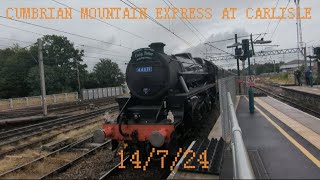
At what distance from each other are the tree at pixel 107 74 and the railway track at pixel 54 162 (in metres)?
45.2

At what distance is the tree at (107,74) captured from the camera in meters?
55.9

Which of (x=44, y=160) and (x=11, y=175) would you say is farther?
(x=44, y=160)

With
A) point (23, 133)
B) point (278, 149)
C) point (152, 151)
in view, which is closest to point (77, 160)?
point (152, 151)

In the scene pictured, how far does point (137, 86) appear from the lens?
927cm

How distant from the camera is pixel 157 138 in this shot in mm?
7355

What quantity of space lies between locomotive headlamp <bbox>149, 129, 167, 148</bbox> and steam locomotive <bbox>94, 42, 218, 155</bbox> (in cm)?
8

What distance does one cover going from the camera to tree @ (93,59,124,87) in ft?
183

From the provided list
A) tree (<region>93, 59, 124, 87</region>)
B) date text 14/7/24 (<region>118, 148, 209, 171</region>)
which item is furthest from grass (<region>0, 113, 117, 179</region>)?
tree (<region>93, 59, 124, 87</region>)

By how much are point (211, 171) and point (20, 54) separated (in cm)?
5571

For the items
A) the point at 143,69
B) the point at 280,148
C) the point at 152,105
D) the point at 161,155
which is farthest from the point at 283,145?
the point at 143,69

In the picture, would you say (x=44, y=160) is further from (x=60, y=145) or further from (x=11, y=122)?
(x=11, y=122)

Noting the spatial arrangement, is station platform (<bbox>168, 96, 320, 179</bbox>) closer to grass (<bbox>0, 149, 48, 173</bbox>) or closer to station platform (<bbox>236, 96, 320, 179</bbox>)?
station platform (<bbox>236, 96, 320, 179</bbox>)

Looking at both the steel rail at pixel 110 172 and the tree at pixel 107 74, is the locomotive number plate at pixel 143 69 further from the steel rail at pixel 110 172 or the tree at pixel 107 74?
the tree at pixel 107 74

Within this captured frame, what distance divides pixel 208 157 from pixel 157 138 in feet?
4.34
